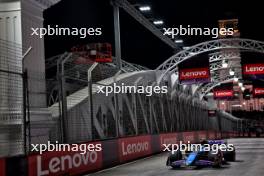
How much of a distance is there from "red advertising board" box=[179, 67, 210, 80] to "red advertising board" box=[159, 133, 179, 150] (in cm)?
366

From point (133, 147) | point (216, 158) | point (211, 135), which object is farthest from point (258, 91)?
point (216, 158)

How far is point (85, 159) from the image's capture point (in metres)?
14.7

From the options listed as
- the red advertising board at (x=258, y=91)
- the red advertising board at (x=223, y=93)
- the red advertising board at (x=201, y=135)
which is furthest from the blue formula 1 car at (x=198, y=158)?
the red advertising board at (x=223, y=93)

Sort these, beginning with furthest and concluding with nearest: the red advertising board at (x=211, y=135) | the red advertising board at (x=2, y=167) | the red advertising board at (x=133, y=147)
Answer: the red advertising board at (x=211, y=135) < the red advertising board at (x=133, y=147) < the red advertising board at (x=2, y=167)

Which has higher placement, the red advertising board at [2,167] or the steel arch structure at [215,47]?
the steel arch structure at [215,47]

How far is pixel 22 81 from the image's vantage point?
11664mm

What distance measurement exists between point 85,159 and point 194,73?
16776 millimetres

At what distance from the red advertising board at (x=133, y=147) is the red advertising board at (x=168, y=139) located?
2487 millimetres

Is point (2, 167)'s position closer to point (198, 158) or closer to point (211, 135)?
point (198, 158)

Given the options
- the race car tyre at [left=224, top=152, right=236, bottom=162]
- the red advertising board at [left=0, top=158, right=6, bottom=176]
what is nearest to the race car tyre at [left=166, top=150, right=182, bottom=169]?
the race car tyre at [left=224, top=152, right=236, bottom=162]

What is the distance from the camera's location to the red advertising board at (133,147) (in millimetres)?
18281

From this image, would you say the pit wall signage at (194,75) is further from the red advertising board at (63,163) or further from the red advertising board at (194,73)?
the red advertising board at (63,163)

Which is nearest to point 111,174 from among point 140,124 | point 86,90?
point 86,90

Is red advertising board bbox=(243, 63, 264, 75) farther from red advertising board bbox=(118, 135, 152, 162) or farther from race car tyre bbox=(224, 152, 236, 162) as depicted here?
race car tyre bbox=(224, 152, 236, 162)
